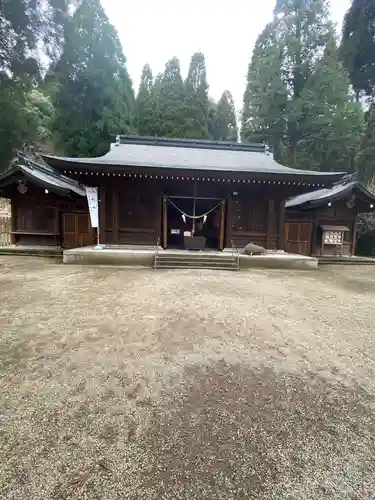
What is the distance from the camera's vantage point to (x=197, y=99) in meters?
25.1

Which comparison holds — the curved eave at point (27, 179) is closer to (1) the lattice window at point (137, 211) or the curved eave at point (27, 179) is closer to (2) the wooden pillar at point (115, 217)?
(2) the wooden pillar at point (115, 217)

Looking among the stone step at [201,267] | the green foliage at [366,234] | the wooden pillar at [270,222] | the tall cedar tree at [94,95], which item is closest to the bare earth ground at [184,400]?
the stone step at [201,267]

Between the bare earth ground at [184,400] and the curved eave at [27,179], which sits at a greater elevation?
the curved eave at [27,179]

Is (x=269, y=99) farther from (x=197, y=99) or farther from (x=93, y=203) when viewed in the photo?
(x=93, y=203)

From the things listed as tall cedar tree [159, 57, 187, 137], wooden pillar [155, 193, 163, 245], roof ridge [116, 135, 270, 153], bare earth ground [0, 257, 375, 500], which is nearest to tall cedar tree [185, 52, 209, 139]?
tall cedar tree [159, 57, 187, 137]

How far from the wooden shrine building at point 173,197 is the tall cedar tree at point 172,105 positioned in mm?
10913

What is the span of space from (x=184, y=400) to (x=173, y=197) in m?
7.96

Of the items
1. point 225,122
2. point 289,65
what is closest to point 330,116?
point 289,65

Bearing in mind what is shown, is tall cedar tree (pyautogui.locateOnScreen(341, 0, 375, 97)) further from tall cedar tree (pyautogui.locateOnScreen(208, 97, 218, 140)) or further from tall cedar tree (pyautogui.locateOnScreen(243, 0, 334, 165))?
tall cedar tree (pyautogui.locateOnScreen(208, 97, 218, 140))

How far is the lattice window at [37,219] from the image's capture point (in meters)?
11.4

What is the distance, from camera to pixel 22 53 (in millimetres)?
7082

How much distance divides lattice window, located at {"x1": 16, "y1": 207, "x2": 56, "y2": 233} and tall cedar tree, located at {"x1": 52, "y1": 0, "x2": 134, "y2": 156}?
7347 millimetres

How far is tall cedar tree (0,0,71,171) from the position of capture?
672 centimetres

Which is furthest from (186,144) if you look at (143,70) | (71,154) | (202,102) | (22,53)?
(143,70)
